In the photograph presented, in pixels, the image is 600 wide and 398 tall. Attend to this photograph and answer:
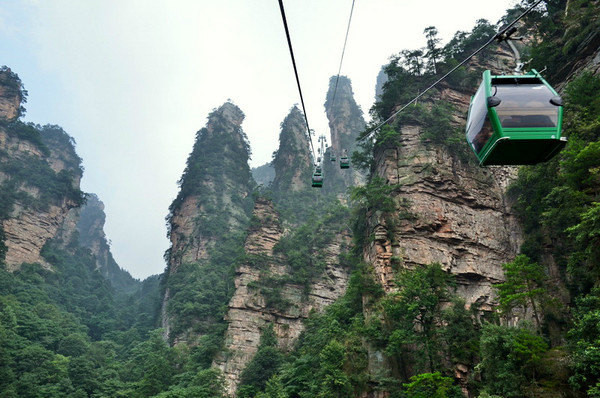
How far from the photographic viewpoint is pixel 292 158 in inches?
2098

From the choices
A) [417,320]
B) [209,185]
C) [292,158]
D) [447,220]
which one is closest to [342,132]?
[292,158]

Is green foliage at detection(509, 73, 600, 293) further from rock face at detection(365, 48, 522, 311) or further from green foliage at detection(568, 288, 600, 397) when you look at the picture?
rock face at detection(365, 48, 522, 311)

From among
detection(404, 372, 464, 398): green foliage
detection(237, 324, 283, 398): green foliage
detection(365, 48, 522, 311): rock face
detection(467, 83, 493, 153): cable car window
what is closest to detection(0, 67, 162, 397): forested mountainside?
detection(237, 324, 283, 398): green foliage

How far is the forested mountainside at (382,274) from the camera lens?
13.7 m

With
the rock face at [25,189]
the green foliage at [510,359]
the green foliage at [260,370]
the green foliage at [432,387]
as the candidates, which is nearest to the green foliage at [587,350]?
the green foliage at [510,359]

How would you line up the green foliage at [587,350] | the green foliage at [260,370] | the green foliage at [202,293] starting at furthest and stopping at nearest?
the green foliage at [202,293] → the green foliage at [260,370] → the green foliage at [587,350]

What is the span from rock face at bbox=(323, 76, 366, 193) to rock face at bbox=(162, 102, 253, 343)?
11459mm

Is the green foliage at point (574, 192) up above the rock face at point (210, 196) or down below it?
below

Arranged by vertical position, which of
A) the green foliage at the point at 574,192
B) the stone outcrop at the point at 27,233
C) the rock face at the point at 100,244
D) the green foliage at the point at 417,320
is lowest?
the green foliage at the point at 417,320

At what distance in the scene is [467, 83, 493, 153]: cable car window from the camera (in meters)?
5.33

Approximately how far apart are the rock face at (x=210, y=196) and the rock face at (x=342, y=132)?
451 inches

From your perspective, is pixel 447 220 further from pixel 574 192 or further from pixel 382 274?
pixel 574 192

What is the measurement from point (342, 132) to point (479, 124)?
56.7 m

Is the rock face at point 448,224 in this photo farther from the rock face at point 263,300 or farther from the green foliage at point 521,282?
the rock face at point 263,300
